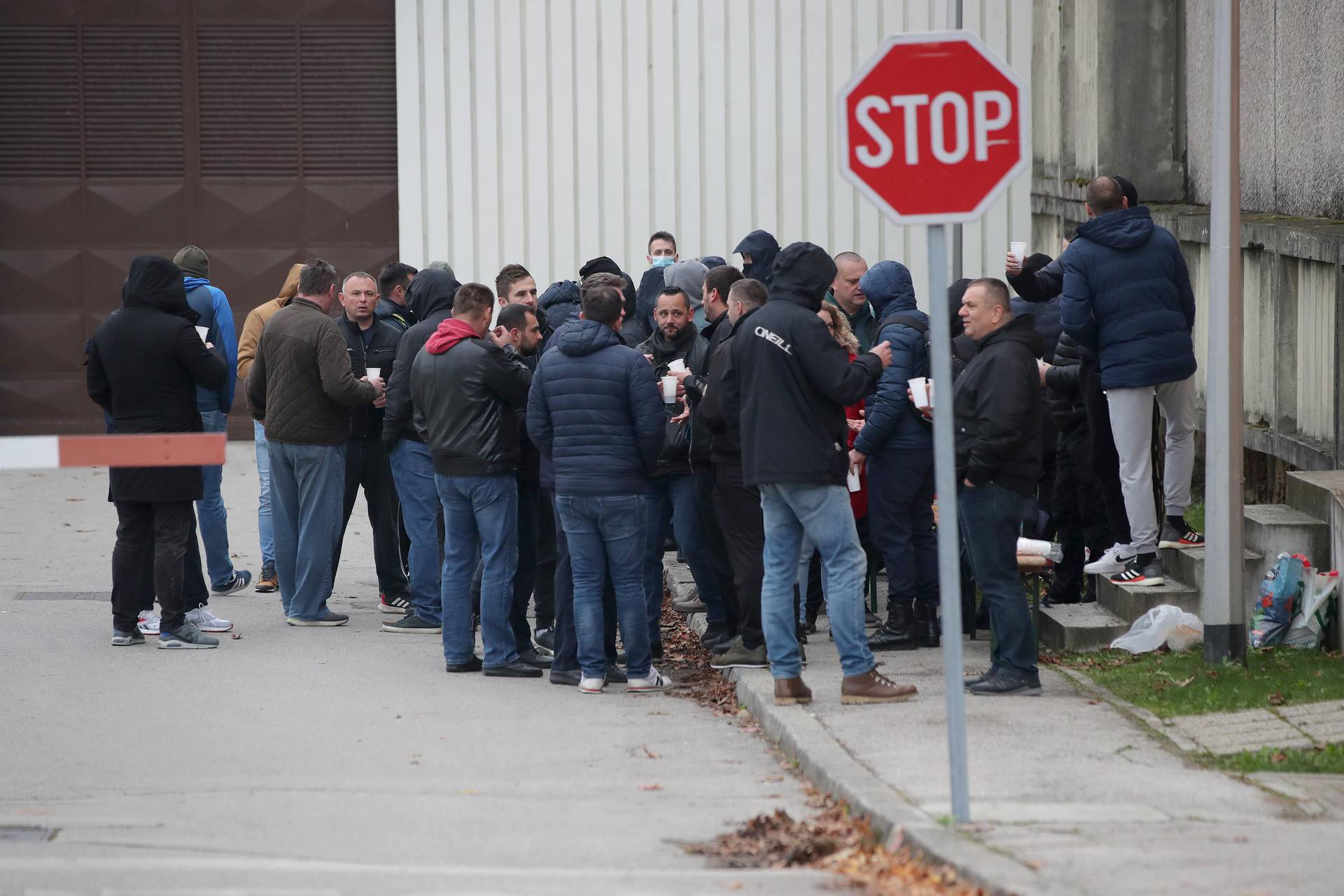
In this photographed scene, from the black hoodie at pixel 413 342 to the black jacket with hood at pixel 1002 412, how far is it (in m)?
3.39

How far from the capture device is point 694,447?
916 cm

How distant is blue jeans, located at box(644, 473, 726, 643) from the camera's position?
941cm

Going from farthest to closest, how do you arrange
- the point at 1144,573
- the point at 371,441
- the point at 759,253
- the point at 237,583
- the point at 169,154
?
the point at 169,154 < the point at 237,583 < the point at 759,253 < the point at 371,441 < the point at 1144,573

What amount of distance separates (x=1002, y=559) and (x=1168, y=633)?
1361 mm

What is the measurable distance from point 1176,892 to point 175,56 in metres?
15.2

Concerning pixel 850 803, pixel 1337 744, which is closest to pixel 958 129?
pixel 850 803

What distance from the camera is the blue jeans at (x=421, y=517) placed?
34.7ft

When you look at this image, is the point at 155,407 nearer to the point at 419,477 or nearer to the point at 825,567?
the point at 419,477

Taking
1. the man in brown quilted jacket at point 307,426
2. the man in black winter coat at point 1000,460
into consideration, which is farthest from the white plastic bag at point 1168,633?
the man in brown quilted jacket at point 307,426

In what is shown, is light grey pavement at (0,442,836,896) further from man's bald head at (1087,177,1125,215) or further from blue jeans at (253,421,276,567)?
man's bald head at (1087,177,1125,215)

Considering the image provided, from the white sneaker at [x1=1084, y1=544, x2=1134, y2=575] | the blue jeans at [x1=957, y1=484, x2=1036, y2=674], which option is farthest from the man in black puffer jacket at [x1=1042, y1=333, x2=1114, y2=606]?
the blue jeans at [x1=957, y1=484, x2=1036, y2=674]

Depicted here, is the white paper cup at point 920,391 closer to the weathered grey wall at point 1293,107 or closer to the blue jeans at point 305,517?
the blue jeans at point 305,517

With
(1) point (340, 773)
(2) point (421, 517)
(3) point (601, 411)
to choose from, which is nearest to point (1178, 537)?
(3) point (601, 411)

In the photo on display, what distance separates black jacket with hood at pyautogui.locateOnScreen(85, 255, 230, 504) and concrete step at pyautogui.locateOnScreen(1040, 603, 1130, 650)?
15.7ft
